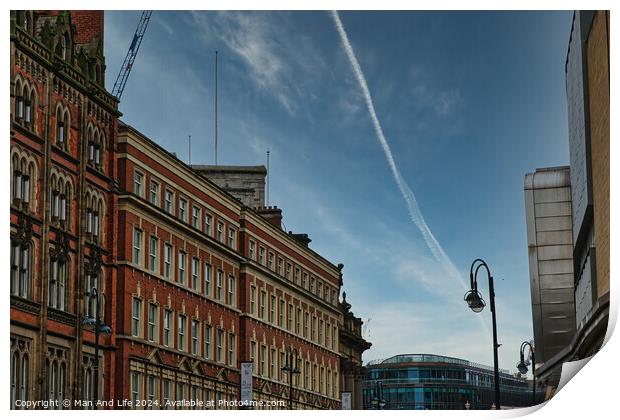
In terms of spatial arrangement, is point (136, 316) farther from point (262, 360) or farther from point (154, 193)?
point (262, 360)

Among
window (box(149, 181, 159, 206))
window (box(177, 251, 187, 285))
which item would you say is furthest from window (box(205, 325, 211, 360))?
window (box(149, 181, 159, 206))

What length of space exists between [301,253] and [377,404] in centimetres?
2405

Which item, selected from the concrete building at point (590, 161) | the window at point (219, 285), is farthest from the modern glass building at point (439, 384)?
the window at point (219, 285)

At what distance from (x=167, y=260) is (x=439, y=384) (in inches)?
1021

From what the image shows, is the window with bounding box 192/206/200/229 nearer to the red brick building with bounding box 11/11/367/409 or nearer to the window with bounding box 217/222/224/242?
the red brick building with bounding box 11/11/367/409

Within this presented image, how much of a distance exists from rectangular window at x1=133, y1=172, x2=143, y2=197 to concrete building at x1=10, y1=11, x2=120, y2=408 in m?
1.87

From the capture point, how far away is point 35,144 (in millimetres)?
44781

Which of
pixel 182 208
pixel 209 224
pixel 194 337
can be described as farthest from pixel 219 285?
pixel 182 208

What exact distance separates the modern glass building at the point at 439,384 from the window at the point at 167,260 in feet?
42.5

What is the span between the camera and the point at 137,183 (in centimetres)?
5509
